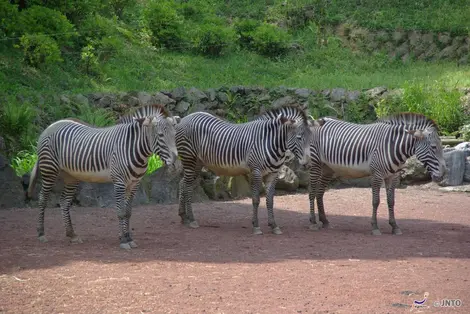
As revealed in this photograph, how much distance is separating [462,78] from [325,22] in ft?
17.9

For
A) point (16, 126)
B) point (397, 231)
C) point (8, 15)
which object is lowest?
point (397, 231)

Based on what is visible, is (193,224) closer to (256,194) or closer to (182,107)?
(256,194)

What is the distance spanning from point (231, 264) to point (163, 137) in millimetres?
1889

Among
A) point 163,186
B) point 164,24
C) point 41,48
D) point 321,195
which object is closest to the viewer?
point 321,195

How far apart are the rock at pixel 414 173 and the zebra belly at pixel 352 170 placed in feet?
15.1

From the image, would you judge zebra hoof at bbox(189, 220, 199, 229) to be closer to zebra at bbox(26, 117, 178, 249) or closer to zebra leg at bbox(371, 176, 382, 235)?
zebra at bbox(26, 117, 178, 249)

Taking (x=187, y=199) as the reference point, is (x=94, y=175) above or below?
above

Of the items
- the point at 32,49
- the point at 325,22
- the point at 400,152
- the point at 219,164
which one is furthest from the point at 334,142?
the point at 325,22

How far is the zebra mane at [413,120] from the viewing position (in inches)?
404

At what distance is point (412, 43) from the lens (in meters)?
21.3

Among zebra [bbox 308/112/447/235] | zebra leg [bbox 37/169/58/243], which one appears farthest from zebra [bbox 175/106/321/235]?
zebra leg [bbox 37/169/58/243]

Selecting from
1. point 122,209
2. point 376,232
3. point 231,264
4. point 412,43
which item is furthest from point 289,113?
point 412,43

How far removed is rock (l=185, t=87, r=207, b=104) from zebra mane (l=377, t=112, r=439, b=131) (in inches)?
262

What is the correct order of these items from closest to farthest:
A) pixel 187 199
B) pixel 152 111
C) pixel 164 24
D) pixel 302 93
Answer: pixel 152 111 → pixel 187 199 → pixel 302 93 → pixel 164 24
